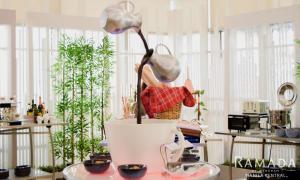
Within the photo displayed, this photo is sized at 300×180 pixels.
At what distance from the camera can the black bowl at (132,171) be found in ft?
4.36

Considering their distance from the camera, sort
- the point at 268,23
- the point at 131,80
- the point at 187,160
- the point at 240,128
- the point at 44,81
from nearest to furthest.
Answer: the point at 187,160, the point at 240,128, the point at 268,23, the point at 44,81, the point at 131,80

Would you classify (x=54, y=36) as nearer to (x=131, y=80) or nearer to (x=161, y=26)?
(x=131, y=80)

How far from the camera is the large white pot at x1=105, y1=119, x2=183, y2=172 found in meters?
1.42

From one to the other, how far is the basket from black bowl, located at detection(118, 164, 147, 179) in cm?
69

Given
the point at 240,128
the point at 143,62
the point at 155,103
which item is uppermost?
the point at 143,62

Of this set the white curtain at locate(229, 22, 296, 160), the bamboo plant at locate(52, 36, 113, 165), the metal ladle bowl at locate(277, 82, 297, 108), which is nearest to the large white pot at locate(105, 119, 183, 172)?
the metal ladle bowl at locate(277, 82, 297, 108)

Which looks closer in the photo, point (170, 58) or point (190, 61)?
point (170, 58)

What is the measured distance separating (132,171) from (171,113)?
846 millimetres

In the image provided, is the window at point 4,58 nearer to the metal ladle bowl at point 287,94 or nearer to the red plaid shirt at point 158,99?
the metal ladle bowl at point 287,94

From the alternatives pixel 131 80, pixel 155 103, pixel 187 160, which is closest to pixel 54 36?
pixel 131 80

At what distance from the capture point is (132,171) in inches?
52.2

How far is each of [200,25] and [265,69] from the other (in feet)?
4.60

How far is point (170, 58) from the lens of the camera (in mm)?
1419

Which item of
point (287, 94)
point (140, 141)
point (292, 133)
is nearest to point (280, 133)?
point (292, 133)
